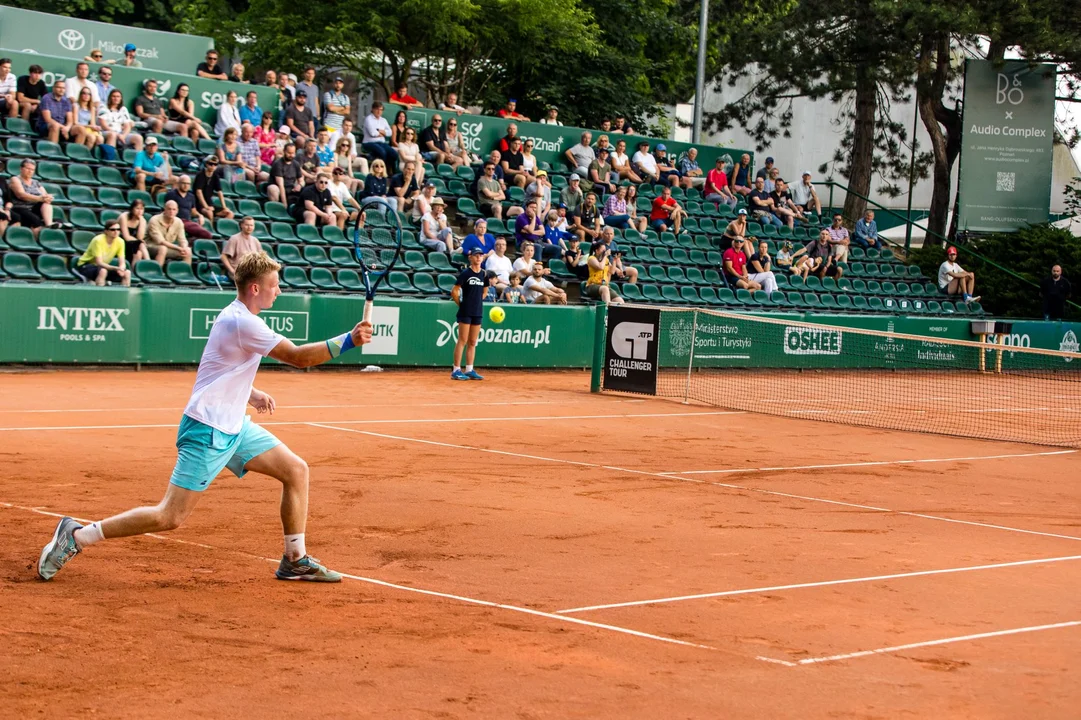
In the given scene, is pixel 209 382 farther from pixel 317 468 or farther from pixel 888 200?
pixel 888 200

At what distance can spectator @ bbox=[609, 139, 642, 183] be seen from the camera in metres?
28.9

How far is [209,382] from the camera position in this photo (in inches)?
259

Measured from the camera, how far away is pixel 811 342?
1049 inches

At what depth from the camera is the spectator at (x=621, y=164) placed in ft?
94.9

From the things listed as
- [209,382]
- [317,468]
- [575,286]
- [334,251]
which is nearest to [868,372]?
[575,286]

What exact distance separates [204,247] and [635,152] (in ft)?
42.1

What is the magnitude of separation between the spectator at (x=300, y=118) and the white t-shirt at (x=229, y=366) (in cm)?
1767

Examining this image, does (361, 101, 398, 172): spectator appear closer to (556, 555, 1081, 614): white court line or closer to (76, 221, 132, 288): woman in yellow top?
(76, 221, 132, 288): woman in yellow top

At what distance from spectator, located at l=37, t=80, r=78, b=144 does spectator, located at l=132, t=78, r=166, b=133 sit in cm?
148

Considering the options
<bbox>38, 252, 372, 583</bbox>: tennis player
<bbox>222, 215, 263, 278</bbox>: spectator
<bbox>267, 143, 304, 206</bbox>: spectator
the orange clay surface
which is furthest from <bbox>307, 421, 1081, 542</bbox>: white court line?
<bbox>267, 143, 304, 206</bbox>: spectator

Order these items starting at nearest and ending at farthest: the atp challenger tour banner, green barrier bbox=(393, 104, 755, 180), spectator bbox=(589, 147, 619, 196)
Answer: green barrier bbox=(393, 104, 755, 180) < spectator bbox=(589, 147, 619, 196) < the atp challenger tour banner

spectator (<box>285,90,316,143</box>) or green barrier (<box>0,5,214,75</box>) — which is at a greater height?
green barrier (<box>0,5,214,75</box>)

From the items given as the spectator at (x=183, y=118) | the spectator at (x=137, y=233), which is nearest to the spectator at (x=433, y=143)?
the spectator at (x=183, y=118)

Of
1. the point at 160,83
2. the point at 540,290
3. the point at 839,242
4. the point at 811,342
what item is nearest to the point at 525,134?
the point at 540,290
